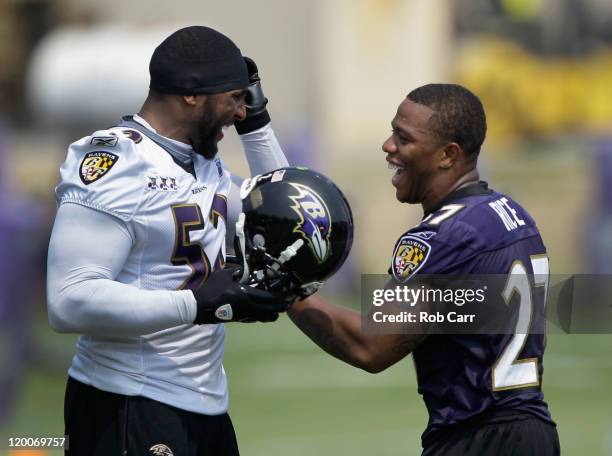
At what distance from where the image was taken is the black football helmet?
4223 mm

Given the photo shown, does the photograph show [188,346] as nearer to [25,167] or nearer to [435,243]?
[435,243]

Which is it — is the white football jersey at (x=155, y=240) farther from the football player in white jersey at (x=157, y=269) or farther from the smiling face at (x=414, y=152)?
the smiling face at (x=414, y=152)

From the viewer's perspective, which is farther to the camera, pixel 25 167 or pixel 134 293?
pixel 25 167

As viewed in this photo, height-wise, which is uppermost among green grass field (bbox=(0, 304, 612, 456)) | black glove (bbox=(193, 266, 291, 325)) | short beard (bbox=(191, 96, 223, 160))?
short beard (bbox=(191, 96, 223, 160))

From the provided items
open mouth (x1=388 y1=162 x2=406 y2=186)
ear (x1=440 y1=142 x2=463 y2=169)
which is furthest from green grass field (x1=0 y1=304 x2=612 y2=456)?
ear (x1=440 y1=142 x2=463 y2=169)

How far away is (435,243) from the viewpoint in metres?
4.38

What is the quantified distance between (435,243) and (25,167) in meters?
15.4

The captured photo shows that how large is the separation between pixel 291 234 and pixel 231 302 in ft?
0.99

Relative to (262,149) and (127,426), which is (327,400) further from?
(127,426)

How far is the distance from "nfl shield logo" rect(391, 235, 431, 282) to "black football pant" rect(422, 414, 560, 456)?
0.57 m

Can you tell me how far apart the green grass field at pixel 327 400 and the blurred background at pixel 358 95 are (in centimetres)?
7

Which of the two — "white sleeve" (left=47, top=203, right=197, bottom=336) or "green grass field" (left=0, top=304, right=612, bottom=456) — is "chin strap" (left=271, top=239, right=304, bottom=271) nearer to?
"white sleeve" (left=47, top=203, right=197, bottom=336)

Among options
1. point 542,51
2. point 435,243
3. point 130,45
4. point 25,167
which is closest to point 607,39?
point 542,51

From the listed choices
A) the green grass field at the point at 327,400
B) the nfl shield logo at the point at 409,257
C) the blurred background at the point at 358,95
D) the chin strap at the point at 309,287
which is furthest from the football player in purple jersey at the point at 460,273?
the blurred background at the point at 358,95
